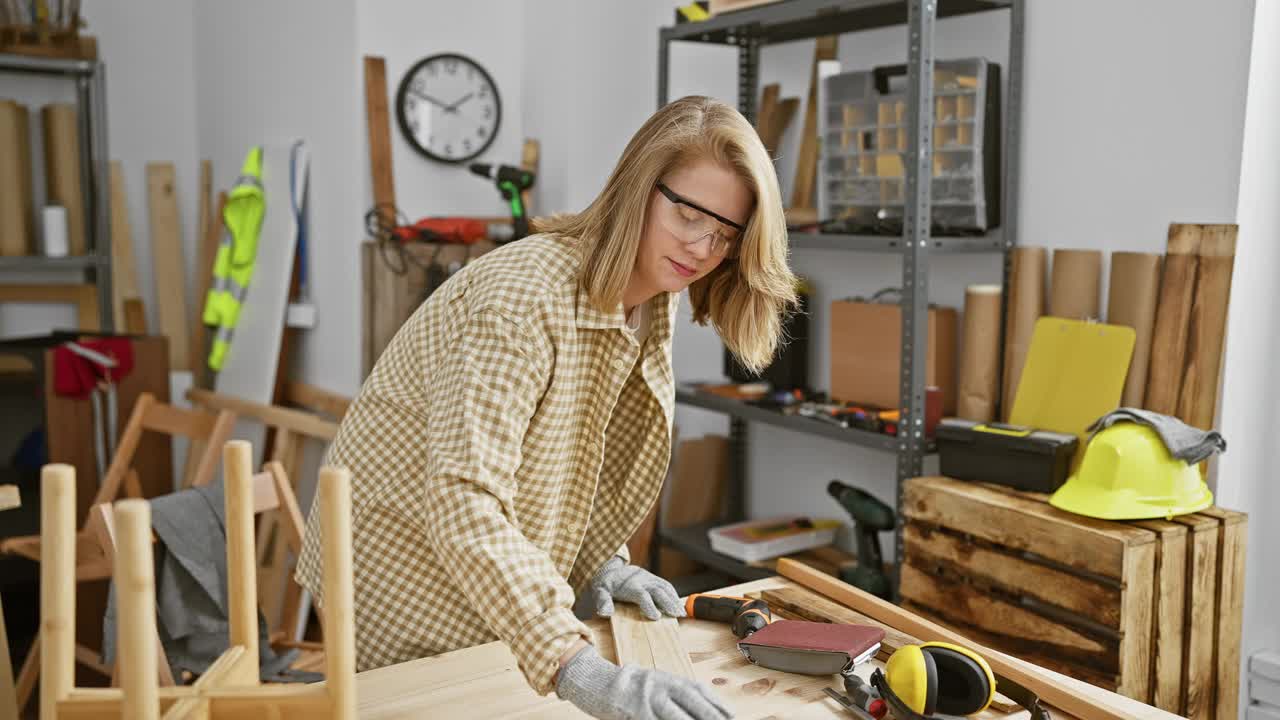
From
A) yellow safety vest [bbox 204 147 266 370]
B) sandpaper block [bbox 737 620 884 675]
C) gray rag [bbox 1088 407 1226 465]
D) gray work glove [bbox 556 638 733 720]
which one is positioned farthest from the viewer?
yellow safety vest [bbox 204 147 266 370]

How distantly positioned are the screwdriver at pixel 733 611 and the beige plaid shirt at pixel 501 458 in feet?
0.51

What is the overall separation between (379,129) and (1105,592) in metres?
2.95

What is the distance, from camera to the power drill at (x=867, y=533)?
2.99m

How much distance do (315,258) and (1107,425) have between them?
3127 mm

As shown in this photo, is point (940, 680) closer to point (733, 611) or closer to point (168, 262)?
point (733, 611)

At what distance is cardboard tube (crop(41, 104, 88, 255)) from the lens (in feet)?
16.2

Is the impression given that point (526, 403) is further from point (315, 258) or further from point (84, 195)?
point (84, 195)

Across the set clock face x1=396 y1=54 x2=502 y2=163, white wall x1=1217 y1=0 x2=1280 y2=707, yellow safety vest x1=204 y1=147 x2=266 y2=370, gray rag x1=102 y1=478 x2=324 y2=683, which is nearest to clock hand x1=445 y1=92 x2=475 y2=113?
clock face x1=396 y1=54 x2=502 y2=163

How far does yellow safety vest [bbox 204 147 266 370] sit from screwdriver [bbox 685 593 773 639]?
11.3 ft

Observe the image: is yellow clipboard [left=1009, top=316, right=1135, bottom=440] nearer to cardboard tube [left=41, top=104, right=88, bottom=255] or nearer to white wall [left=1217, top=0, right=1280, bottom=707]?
white wall [left=1217, top=0, right=1280, bottom=707]

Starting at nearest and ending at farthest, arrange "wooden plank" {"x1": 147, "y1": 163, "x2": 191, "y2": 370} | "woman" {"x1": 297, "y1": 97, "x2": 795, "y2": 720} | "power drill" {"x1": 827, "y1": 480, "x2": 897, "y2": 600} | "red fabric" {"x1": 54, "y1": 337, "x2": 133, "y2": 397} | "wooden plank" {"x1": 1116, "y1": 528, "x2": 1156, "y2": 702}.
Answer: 1. "woman" {"x1": 297, "y1": 97, "x2": 795, "y2": 720}
2. "wooden plank" {"x1": 1116, "y1": 528, "x2": 1156, "y2": 702}
3. "power drill" {"x1": 827, "y1": 480, "x2": 897, "y2": 600}
4. "red fabric" {"x1": 54, "y1": 337, "x2": 133, "y2": 397}
5. "wooden plank" {"x1": 147, "y1": 163, "x2": 191, "y2": 370}

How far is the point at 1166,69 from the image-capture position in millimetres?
2537

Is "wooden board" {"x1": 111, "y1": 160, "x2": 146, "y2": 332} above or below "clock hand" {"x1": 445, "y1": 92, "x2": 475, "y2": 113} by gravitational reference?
below

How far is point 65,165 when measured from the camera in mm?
4949
